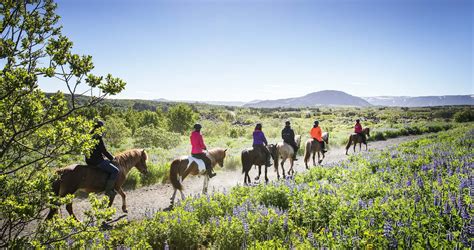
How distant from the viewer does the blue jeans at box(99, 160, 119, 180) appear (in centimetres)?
859

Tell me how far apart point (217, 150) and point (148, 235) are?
7.13 meters

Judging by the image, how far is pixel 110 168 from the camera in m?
8.69

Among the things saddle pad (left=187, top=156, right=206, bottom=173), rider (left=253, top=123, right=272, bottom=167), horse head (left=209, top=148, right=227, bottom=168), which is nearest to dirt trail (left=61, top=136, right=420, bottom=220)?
saddle pad (left=187, top=156, right=206, bottom=173)

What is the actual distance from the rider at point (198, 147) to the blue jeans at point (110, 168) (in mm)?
3087

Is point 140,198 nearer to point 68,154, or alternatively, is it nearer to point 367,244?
point 68,154

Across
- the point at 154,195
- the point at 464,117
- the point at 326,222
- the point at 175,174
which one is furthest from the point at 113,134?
the point at 464,117

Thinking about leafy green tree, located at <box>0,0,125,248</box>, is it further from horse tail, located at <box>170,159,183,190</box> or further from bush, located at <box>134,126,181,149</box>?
bush, located at <box>134,126,181,149</box>

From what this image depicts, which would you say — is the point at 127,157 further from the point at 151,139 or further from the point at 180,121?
the point at 180,121

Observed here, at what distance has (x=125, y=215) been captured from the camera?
947 cm

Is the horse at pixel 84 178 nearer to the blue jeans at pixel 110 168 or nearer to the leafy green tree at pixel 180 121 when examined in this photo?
the blue jeans at pixel 110 168

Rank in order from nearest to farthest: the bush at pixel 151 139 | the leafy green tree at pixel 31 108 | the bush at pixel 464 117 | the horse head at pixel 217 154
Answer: the leafy green tree at pixel 31 108 → the horse head at pixel 217 154 → the bush at pixel 151 139 → the bush at pixel 464 117

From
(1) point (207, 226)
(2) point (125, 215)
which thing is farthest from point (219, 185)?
(1) point (207, 226)

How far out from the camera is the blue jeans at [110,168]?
859 centimetres

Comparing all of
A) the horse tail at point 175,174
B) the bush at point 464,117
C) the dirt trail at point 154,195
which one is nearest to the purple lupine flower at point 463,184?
the dirt trail at point 154,195
